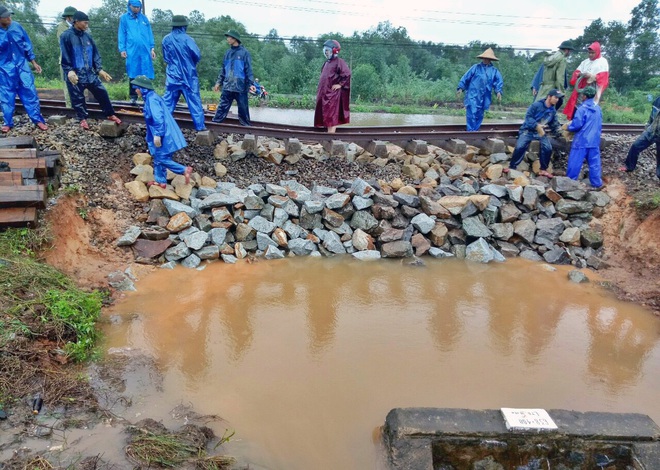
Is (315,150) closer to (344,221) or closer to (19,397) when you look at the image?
(344,221)

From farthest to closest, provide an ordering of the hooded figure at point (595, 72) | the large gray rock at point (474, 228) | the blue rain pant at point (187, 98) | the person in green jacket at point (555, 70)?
the person in green jacket at point (555, 70)
the hooded figure at point (595, 72)
the large gray rock at point (474, 228)
the blue rain pant at point (187, 98)

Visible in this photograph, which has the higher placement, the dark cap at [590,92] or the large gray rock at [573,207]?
the dark cap at [590,92]

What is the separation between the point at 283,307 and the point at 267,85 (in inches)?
898

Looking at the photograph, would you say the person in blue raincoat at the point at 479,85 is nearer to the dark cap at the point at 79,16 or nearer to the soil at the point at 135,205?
the soil at the point at 135,205

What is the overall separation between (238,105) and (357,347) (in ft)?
16.0

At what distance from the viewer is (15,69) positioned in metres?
6.58

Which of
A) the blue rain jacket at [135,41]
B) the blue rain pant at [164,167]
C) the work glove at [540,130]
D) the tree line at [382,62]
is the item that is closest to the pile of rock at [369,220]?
the blue rain pant at [164,167]

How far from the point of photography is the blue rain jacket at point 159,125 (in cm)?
613

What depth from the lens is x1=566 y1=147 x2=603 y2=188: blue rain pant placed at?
7.68 m

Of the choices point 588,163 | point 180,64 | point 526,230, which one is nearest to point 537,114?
point 588,163

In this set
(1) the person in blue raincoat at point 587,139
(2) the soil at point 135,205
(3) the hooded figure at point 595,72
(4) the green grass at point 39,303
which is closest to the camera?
(4) the green grass at point 39,303

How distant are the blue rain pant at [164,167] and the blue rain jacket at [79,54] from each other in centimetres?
165

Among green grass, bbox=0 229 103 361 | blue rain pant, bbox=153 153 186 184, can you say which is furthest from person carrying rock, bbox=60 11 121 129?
green grass, bbox=0 229 103 361

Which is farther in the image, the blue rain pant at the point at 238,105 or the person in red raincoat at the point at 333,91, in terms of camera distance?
the person in red raincoat at the point at 333,91
